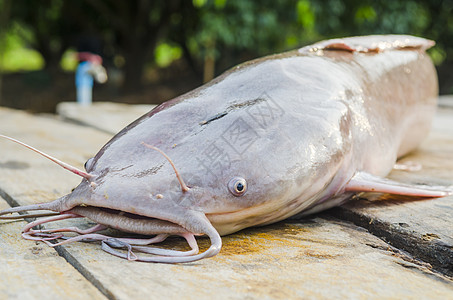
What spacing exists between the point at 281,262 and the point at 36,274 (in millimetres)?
624

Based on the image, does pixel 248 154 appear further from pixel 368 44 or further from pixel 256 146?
pixel 368 44

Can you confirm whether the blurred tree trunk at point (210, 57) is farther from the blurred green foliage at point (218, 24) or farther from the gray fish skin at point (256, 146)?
the gray fish skin at point (256, 146)

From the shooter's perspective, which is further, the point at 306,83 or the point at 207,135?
the point at 306,83

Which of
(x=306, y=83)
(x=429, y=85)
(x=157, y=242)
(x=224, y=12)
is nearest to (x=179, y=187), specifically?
(x=157, y=242)

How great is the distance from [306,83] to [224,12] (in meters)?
7.47

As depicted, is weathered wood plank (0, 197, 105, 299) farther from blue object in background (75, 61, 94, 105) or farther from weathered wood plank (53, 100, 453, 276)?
blue object in background (75, 61, 94, 105)

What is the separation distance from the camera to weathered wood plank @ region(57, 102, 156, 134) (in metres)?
4.31

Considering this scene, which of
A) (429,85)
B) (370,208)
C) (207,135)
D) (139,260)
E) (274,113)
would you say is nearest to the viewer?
(139,260)

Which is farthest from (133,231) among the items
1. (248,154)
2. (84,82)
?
(84,82)

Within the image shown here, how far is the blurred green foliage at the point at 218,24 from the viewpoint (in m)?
9.43

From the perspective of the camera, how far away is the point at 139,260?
158 cm

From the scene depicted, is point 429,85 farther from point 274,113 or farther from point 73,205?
point 73,205

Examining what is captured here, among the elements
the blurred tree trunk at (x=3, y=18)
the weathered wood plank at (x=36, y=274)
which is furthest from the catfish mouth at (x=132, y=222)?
the blurred tree trunk at (x=3, y=18)

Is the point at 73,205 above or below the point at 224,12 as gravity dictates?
below
